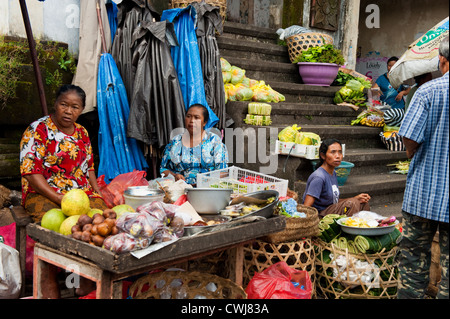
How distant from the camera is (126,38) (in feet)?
16.6

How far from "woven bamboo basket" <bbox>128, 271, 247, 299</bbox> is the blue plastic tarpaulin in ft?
6.57

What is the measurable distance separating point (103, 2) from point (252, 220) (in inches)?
134

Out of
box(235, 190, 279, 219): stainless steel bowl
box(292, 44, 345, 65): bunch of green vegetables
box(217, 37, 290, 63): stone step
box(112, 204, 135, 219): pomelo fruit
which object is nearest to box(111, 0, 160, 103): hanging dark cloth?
box(217, 37, 290, 63): stone step

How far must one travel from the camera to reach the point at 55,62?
518 centimetres

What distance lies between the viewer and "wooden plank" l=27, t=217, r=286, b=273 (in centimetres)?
230

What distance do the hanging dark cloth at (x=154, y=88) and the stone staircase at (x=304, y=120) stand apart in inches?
52.6

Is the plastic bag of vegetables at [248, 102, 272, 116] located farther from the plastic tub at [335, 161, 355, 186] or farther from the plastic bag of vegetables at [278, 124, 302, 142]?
the plastic tub at [335, 161, 355, 186]

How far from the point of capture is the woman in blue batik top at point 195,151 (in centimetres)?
466

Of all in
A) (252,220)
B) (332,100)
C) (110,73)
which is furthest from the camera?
(332,100)

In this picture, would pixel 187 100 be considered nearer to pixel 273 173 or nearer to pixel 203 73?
pixel 203 73

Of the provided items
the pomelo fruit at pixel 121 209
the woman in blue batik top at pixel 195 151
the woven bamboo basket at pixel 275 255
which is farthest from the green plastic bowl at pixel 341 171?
the pomelo fruit at pixel 121 209

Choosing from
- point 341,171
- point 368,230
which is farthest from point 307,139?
point 368,230

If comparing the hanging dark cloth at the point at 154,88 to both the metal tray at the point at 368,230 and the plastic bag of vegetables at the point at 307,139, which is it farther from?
the metal tray at the point at 368,230
